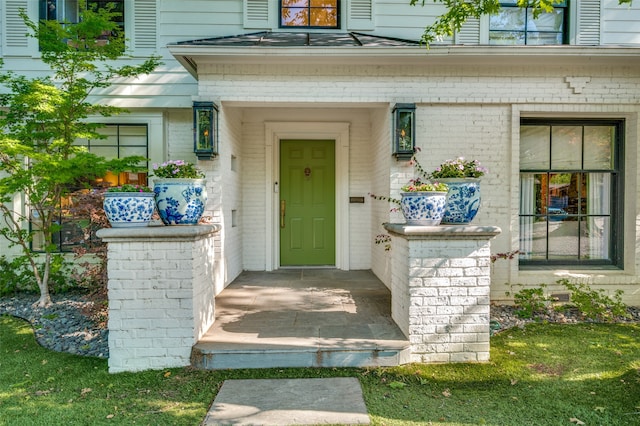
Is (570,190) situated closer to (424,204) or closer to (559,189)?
(559,189)

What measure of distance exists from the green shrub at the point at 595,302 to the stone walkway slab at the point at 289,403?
348 cm

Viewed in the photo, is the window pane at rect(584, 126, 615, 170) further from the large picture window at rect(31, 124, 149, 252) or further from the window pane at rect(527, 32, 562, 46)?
the large picture window at rect(31, 124, 149, 252)

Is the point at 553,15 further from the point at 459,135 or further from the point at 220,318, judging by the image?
the point at 220,318

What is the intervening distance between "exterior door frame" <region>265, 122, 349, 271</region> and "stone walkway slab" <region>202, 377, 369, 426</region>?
336 centimetres

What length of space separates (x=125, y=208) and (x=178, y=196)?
1.46 ft

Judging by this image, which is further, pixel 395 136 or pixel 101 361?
pixel 395 136

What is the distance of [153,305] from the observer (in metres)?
3.24

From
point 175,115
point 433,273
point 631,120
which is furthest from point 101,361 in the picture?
point 631,120

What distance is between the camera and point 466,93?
16.5 ft

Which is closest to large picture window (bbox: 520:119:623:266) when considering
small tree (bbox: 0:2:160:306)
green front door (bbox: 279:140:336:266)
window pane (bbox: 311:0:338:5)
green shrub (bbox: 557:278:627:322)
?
green shrub (bbox: 557:278:627:322)

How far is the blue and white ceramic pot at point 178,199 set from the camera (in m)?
3.50

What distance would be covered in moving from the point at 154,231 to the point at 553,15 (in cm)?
619

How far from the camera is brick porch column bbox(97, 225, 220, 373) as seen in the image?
127 inches

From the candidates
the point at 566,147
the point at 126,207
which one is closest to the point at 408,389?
the point at 126,207
